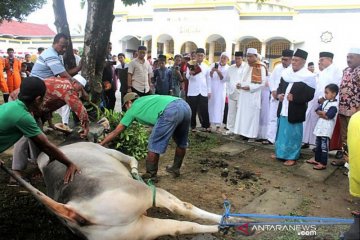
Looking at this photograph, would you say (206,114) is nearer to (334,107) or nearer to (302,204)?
(334,107)

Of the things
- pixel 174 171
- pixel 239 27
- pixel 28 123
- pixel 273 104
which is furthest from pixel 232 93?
pixel 239 27

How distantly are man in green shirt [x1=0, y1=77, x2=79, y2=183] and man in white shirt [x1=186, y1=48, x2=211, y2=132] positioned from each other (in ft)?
18.1

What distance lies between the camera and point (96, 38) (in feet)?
20.9

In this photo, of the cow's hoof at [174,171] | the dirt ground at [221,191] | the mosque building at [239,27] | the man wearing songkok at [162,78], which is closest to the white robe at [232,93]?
the dirt ground at [221,191]

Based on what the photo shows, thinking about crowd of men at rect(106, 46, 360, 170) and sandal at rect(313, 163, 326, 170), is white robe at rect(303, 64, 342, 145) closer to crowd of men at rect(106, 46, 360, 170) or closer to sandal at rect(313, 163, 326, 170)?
crowd of men at rect(106, 46, 360, 170)

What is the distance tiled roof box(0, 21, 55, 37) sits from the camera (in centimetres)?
3434

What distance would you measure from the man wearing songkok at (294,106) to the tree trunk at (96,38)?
320 centimetres

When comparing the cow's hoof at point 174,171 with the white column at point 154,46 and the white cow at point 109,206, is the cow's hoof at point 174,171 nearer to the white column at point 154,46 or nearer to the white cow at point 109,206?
the white cow at point 109,206

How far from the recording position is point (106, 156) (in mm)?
3768

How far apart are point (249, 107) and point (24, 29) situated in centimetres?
3499

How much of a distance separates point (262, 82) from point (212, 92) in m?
1.81

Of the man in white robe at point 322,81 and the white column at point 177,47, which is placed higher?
the white column at point 177,47

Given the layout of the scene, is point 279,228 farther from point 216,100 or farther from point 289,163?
point 216,100

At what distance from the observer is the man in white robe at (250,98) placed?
24.5 feet
